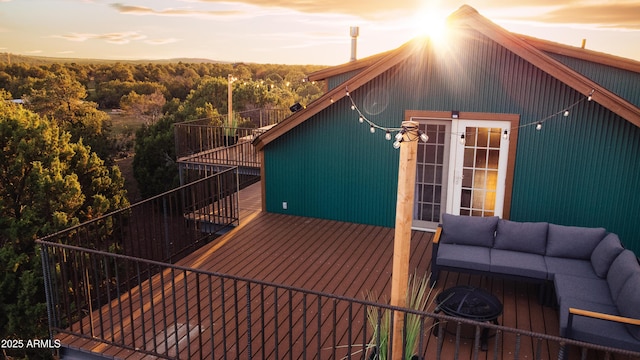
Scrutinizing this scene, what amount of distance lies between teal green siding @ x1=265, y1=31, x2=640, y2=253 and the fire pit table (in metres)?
3.28

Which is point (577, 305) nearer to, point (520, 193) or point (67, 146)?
point (520, 193)

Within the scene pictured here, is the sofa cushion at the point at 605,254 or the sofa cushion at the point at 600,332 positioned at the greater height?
the sofa cushion at the point at 605,254

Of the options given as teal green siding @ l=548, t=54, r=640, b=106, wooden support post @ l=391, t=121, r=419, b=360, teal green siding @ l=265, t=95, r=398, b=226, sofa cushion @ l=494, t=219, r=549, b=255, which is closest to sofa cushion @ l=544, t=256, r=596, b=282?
sofa cushion @ l=494, t=219, r=549, b=255

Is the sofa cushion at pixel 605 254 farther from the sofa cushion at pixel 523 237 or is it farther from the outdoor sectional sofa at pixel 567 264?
the sofa cushion at pixel 523 237

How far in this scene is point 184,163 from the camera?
1251 cm

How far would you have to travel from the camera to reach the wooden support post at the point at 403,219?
12.4ft

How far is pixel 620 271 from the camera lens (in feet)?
15.7

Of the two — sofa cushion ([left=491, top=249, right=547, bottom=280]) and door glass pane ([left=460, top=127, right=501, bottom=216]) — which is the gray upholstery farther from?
door glass pane ([left=460, top=127, right=501, bottom=216])

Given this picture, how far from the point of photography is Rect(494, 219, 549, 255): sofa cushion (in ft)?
19.7

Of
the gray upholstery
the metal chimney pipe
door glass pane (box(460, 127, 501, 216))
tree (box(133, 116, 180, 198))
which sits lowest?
tree (box(133, 116, 180, 198))

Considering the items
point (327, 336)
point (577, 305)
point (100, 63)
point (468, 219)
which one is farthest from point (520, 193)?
point (100, 63)

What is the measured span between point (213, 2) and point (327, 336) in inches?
1710

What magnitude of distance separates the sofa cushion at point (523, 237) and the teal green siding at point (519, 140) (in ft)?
5.13

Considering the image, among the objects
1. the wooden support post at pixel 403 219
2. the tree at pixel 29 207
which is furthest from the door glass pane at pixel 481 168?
the tree at pixel 29 207
